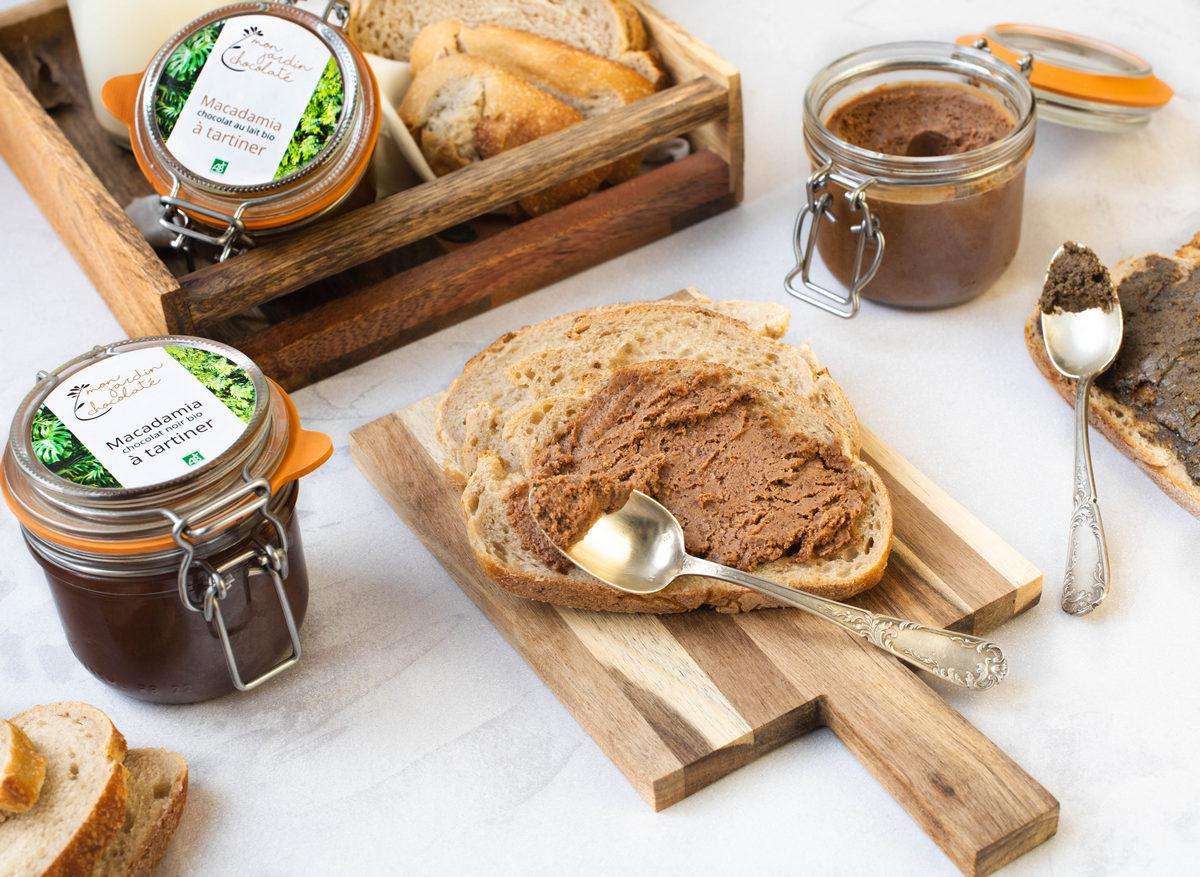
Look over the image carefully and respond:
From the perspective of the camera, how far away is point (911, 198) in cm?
226

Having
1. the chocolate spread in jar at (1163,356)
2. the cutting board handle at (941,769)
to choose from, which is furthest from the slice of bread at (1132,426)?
the cutting board handle at (941,769)

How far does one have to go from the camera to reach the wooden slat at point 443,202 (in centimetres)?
220

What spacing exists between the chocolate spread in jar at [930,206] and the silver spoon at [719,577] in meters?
0.78

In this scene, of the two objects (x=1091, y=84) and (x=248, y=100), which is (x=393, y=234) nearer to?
(x=248, y=100)

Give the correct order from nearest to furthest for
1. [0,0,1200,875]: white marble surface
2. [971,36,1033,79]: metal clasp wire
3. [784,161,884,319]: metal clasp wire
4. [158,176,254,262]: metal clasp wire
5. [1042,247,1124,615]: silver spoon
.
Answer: [0,0,1200,875]: white marble surface < [1042,247,1124,615]: silver spoon < [158,176,254,262]: metal clasp wire < [784,161,884,319]: metal clasp wire < [971,36,1033,79]: metal clasp wire

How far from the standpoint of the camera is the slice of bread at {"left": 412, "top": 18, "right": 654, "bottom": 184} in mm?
2584

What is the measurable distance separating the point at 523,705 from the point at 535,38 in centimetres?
140

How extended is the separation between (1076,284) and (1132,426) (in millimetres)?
260

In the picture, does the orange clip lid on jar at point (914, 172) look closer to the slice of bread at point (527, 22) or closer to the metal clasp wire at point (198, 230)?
the slice of bread at point (527, 22)

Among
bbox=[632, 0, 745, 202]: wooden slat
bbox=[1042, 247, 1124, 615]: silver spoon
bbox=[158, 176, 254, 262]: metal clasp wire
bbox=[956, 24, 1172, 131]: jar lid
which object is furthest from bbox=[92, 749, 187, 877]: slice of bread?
bbox=[956, 24, 1172, 131]: jar lid

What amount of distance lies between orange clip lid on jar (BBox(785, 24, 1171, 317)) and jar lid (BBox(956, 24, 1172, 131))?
0.16 meters

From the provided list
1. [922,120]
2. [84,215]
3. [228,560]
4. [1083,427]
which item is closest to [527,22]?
[922,120]

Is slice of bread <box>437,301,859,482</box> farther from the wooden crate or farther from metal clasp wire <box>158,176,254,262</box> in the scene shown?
metal clasp wire <box>158,176,254,262</box>

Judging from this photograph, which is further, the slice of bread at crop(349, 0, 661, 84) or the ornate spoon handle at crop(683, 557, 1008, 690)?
the slice of bread at crop(349, 0, 661, 84)
